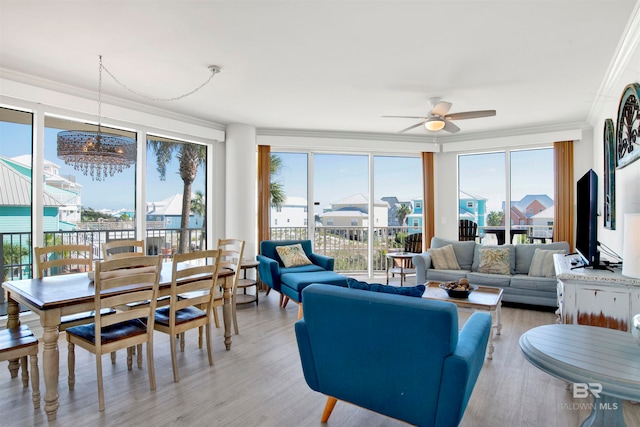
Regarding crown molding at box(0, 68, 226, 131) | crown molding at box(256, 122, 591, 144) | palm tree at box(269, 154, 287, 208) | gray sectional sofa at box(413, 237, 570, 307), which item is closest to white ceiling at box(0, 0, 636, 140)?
crown molding at box(0, 68, 226, 131)

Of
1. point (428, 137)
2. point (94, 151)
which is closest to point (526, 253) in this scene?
point (428, 137)

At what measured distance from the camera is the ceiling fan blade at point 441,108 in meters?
3.82

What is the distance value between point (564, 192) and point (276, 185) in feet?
14.7

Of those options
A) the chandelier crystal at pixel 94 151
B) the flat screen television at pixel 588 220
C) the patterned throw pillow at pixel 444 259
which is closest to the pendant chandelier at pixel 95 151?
the chandelier crystal at pixel 94 151

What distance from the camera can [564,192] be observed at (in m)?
5.45

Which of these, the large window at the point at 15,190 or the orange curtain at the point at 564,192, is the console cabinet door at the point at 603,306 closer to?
the orange curtain at the point at 564,192

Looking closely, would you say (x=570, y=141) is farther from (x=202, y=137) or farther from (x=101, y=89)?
(x=101, y=89)

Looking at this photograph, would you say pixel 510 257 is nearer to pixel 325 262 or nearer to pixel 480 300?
pixel 480 300

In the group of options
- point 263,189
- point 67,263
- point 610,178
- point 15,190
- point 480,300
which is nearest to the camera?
point 67,263

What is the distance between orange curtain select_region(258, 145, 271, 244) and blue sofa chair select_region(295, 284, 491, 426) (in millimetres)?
3789

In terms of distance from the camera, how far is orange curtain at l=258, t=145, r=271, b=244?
5.79 metres

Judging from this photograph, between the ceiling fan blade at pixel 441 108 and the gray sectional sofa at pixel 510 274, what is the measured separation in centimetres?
218

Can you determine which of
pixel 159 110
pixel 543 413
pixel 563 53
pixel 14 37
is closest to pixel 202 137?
pixel 159 110

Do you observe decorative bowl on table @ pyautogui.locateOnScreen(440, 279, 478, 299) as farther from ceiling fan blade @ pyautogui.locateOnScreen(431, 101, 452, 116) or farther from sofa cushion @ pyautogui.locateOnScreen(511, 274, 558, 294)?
ceiling fan blade @ pyautogui.locateOnScreen(431, 101, 452, 116)
